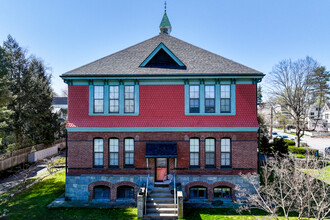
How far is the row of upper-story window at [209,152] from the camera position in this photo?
14047 mm

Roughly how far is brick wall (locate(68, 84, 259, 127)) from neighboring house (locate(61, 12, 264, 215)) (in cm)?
7

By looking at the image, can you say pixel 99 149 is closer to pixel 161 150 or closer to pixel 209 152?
pixel 161 150

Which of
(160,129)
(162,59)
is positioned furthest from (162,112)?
(162,59)

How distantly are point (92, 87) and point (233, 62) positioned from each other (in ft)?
35.7

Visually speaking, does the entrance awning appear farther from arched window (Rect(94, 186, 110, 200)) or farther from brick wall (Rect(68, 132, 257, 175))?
arched window (Rect(94, 186, 110, 200))

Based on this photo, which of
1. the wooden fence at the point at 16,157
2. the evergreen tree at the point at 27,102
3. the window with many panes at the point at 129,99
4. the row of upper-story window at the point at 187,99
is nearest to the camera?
the row of upper-story window at the point at 187,99

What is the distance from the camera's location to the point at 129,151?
14188 mm

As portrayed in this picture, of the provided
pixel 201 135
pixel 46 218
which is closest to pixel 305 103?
pixel 201 135

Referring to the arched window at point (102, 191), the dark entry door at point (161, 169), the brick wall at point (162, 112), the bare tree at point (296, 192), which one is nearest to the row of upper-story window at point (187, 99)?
the brick wall at point (162, 112)

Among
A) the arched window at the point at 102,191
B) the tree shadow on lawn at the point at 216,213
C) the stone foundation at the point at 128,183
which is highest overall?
the stone foundation at the point at 128,183

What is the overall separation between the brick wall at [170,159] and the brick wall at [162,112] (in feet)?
2.40

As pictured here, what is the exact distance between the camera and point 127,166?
1422cm

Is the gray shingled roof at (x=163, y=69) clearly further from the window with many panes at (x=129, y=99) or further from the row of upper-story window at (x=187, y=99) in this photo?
the window with many panes at (x=129, y=99)

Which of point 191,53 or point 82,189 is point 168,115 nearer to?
point 191,53
